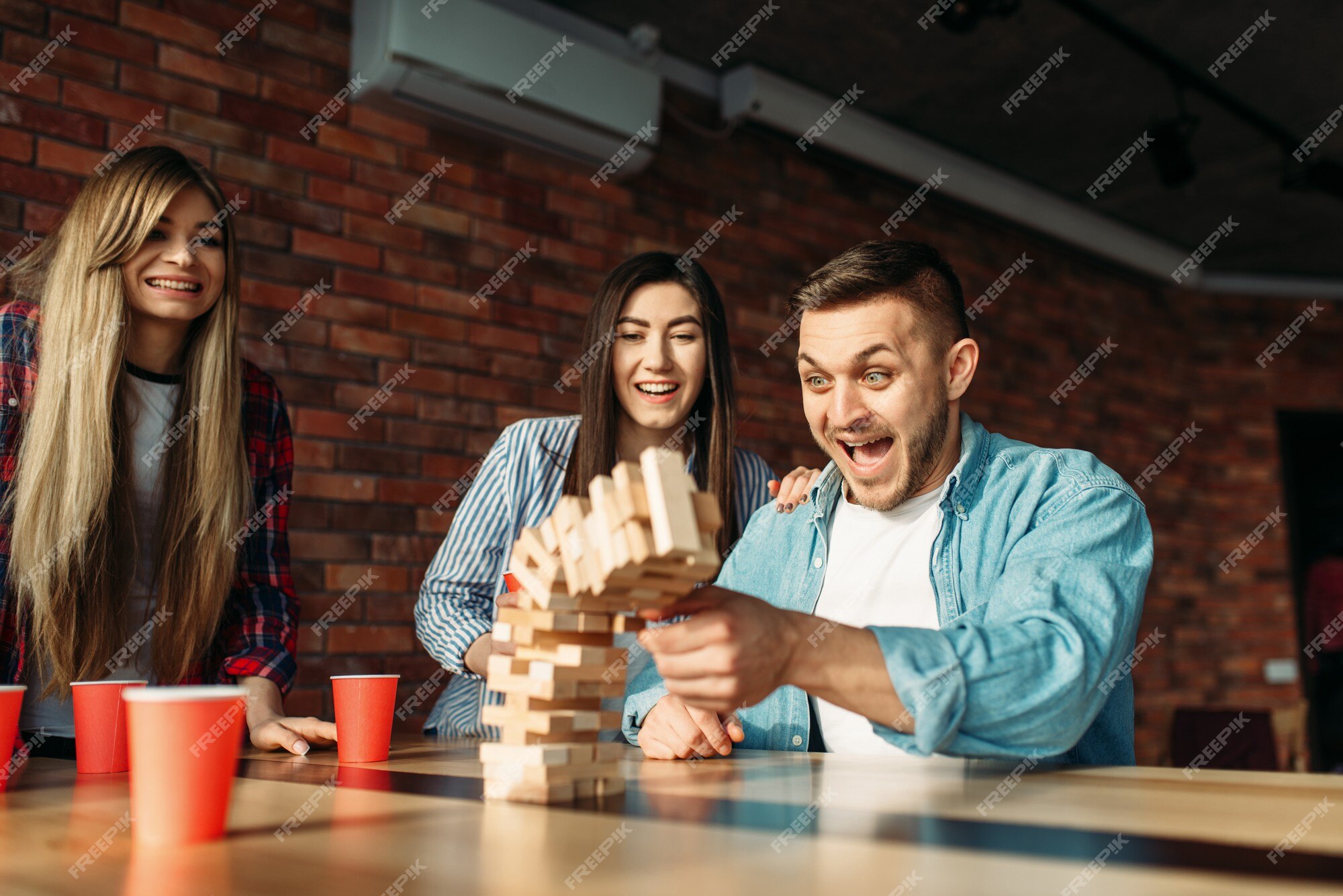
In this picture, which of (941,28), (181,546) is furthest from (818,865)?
(941,28)

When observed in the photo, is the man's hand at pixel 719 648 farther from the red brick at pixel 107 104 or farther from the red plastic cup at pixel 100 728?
the red brick at pixel 107 104

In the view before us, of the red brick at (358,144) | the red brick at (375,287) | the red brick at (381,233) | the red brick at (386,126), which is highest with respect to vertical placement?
the red brick at (386,126)

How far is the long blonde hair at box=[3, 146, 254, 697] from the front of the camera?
60.7 inches

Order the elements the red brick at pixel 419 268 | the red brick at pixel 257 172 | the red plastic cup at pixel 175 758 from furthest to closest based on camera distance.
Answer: the red brick at pixel 419 268, the red brick at pixel 257 172, the red plastic cup at pixel 175 758

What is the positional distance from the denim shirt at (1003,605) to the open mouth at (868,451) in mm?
113

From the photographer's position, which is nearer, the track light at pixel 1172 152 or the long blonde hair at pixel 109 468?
the long blonde hair at pixel 109 468

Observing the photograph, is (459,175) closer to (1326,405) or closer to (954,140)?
(954,140)

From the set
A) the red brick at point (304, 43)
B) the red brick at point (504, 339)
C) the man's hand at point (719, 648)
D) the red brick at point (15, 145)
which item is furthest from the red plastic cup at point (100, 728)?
the red brick at point (304, 43)

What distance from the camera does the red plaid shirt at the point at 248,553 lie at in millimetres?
1604

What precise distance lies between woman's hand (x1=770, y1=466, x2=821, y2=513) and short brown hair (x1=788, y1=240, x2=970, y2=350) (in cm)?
31

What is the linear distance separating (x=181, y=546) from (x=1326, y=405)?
6277 mm

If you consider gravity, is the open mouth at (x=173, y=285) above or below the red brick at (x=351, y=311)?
below

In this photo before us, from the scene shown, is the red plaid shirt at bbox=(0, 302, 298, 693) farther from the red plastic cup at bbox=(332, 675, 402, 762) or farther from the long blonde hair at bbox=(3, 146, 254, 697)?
the red plastic cup at bbox=(332, 675, 402, 762)

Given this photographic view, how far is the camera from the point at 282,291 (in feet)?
9.25
